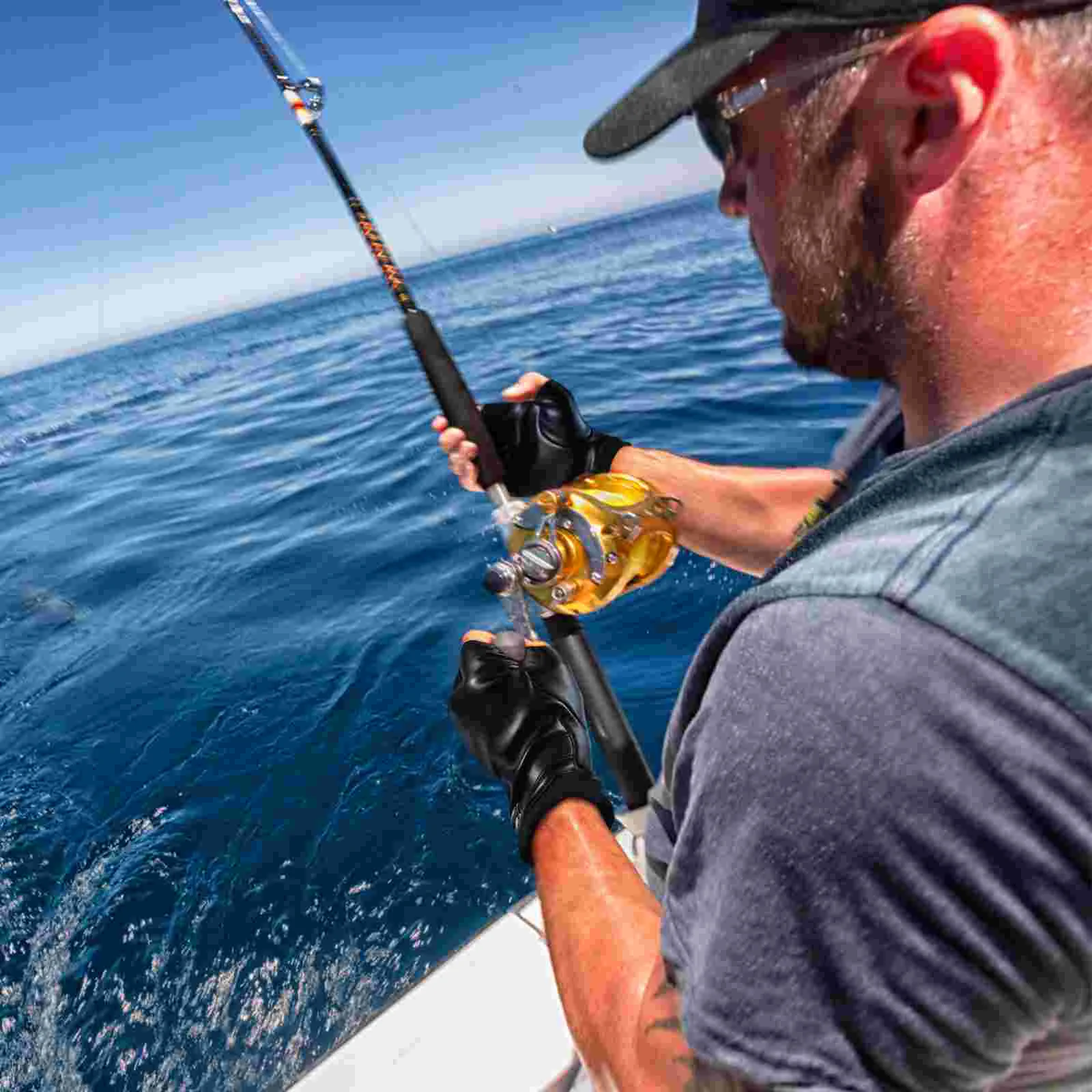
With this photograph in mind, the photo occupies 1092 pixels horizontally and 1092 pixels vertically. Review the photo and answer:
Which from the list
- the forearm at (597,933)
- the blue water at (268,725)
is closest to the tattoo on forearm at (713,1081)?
the forearm at (597,933)

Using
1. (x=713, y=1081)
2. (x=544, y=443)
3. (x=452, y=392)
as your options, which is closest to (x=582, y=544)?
(x=544, y=443)

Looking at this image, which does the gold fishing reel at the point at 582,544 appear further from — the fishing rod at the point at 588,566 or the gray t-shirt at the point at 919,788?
the gray t-shirt at the point at 919,788

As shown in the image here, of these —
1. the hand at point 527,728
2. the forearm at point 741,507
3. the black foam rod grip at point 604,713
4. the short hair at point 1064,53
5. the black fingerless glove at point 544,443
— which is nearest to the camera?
the short hair at point 1064,53

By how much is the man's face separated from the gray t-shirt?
25 centimetres

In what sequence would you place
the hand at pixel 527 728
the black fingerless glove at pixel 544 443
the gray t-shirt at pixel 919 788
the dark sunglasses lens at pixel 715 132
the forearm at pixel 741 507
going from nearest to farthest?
the gray t-shirt at pixel 919 788 → the dark sunglasses lens at pixel 715 132 → the hand at pixel 527 728 → the forearm at pixel 741 507 → the black fingerless glove at pixel 544 443

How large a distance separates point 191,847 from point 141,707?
58.3 inches

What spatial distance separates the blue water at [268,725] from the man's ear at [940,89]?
7.66 feet

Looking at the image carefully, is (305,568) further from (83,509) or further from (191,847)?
(83,509)

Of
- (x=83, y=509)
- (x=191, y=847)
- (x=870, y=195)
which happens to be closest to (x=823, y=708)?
(x=870, y=195)

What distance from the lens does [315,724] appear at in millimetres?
3832

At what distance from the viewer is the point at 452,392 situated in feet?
7.98

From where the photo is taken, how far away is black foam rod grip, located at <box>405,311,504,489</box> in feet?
7.69

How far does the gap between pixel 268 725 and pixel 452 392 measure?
7.78 feet

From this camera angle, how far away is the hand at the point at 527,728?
4.95 ft
